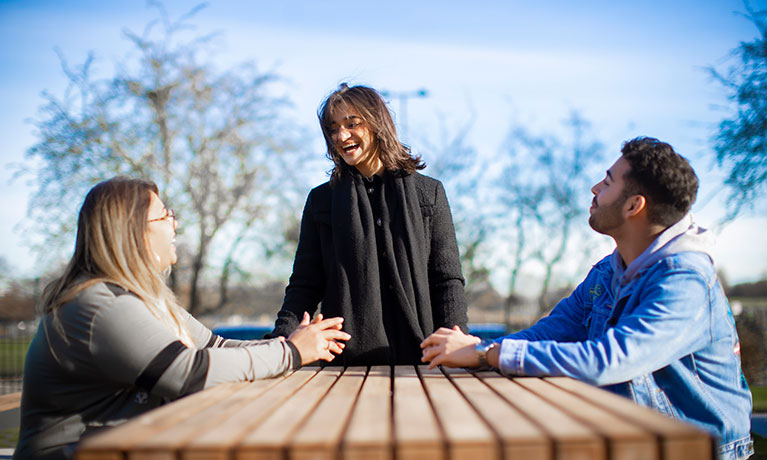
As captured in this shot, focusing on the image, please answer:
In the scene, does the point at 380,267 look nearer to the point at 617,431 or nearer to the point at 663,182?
the point at 663,182

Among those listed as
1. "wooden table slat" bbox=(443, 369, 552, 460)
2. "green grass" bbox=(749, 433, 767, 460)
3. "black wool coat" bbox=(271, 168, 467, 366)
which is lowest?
"green grass" bbox=(749, 433, 767, 460)

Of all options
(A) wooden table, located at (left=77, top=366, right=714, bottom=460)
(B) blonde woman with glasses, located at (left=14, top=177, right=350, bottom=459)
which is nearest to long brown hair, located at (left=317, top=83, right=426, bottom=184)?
(B) blonde woman with glasses, located at (left=14, top=177, right=350, bottom=459)

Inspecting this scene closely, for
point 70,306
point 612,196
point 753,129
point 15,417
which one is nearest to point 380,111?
point 612,196

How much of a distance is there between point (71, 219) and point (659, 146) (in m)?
16.2

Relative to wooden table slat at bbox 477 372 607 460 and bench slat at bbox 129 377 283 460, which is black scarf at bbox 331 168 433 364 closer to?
bench slat at bbox 129 377 283 460

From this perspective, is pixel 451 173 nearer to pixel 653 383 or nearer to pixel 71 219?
pixel 71 219

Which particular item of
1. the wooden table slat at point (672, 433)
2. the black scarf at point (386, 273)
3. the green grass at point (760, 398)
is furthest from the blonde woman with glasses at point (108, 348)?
the green grass at point (760, 398)

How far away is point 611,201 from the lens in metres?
2.21

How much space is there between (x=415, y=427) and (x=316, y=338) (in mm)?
1116

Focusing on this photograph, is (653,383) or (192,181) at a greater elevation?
(192,181)

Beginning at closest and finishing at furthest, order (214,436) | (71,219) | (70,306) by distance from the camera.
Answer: (214,436) → (70,306) → (71,219)

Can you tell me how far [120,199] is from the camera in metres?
2.03

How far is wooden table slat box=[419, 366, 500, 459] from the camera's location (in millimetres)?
1112

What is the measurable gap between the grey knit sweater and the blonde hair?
86mm
